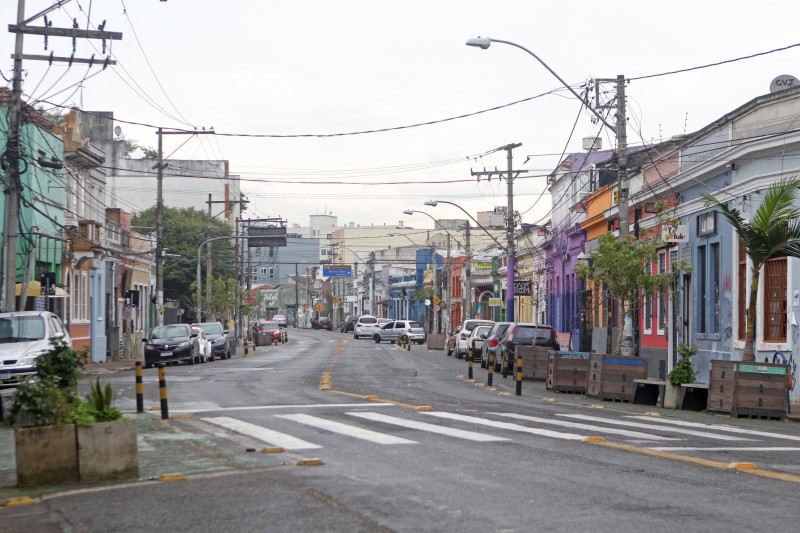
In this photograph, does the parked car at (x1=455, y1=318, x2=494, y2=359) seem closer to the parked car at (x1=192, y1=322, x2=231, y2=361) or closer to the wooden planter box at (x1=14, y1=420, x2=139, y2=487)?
the parked car at (x1=192, y1=322, x2=231, y2=361)

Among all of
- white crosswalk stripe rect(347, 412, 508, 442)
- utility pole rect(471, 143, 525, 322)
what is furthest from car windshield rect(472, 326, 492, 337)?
white crosswalk stripe rect(347, 412, 508, 442)

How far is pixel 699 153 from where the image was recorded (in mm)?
27531

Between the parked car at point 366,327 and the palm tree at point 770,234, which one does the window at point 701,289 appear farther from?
the parked car at point 366,327

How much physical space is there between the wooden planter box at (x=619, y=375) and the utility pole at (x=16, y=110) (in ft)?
47.2

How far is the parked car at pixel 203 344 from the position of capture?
4144cm

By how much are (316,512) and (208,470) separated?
286cm

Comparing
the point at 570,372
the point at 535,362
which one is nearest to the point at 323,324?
the point at 535,362

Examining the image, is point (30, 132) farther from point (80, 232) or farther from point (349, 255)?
point (349, 255)

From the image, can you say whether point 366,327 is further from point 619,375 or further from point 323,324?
point 619,375

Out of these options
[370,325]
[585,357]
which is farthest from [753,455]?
[370,325]

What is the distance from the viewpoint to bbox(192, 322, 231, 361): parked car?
148 ft

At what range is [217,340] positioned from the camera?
45.4 meters

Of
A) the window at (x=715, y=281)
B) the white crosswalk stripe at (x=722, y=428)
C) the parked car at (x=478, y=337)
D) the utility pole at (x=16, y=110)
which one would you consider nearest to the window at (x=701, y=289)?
the window at (x=715, y=281)

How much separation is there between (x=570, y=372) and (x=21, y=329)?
12.5 meters
